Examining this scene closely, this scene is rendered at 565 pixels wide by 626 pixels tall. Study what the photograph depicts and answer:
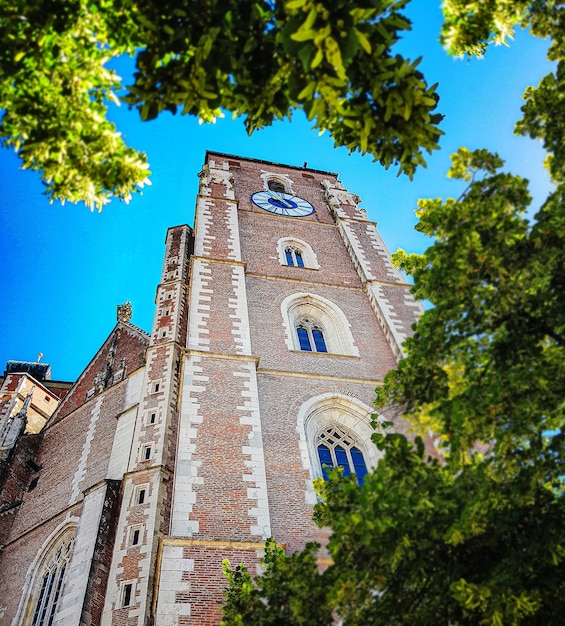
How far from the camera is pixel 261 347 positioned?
15.4 m

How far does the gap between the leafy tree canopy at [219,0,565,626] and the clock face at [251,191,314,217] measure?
18.1 m

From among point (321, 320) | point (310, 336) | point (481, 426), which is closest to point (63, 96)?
point (481, 426)

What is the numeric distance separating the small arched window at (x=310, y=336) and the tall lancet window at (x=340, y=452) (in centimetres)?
318

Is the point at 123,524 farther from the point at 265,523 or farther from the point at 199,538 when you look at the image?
the point at 265,523

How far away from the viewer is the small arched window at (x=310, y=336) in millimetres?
16672

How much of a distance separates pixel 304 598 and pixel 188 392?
7.67m

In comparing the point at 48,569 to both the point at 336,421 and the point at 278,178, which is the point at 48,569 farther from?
the point at 278,178

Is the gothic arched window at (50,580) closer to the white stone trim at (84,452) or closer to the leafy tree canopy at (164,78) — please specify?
the white stone trim at (84,452)

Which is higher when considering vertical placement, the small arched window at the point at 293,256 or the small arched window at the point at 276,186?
the small arched window at the point at 276,186

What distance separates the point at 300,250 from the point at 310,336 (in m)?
5.41

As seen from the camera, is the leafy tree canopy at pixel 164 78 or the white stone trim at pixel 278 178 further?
the white stone trim at pixel 278 178

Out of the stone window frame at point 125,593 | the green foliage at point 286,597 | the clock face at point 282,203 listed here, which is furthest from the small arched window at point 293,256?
the green foliage at point 286,597

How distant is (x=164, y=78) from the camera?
479cm

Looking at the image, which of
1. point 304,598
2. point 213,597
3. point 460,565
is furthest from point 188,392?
point 460,565
